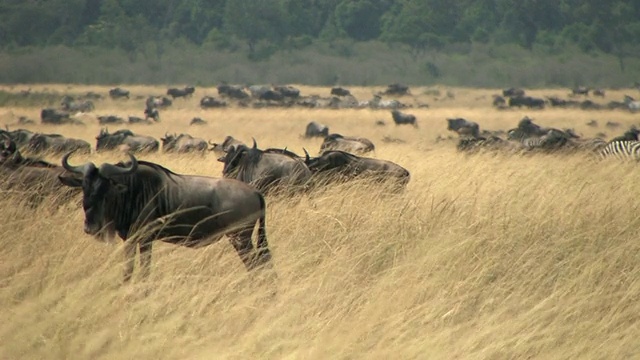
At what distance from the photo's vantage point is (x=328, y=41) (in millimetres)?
72625

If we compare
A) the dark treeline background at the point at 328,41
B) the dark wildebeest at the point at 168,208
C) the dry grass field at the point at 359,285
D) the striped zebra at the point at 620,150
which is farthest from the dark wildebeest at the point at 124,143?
the dark treeline background at the point at 328,41

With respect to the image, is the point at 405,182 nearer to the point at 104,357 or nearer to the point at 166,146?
the point at 104,357

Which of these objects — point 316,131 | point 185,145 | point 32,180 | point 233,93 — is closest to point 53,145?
point 185,145

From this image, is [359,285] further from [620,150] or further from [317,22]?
[317,22]

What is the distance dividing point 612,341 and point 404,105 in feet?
109

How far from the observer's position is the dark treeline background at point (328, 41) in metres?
62.0

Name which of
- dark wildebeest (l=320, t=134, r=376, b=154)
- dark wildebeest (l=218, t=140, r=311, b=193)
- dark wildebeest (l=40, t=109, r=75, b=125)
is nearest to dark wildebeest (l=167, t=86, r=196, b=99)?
dark wildebeest (l=40, t=109, r=75, b=125)

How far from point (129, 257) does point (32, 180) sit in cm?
250

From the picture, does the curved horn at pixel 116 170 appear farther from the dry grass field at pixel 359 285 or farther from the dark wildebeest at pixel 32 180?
the dark wildebeest at pixel 32 180

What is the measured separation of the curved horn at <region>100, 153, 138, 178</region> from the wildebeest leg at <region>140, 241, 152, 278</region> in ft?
1.35

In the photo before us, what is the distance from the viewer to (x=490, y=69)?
210 ft

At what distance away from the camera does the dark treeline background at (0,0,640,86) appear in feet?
203

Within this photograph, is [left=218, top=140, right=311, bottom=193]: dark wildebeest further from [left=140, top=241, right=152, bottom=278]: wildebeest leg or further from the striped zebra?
the striped zebra

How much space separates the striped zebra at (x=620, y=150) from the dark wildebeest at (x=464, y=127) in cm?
747
